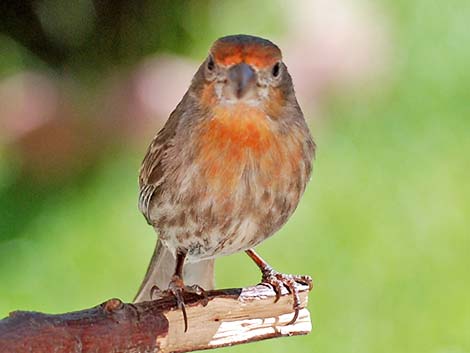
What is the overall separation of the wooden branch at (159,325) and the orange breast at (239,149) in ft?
1.11

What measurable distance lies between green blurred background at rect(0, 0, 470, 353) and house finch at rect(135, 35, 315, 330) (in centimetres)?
159

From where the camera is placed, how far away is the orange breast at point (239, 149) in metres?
3.53

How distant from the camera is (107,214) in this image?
241 inches

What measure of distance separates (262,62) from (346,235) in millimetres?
2536

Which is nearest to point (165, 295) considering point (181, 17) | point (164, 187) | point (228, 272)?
point (164, 187)

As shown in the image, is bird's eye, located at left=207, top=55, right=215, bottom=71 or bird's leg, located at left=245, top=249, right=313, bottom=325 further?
bird's leg, located at left=245, top=249, right=313, bottom=325

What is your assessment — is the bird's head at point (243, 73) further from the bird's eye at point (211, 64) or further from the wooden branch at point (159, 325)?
the wooden branch at point (159, 325)

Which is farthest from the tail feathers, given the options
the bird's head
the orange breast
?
the bird's head

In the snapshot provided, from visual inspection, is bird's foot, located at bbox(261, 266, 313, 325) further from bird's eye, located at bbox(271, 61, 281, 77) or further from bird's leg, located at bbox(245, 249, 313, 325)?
bird's eye, located at bbox(271, 61, 281, 77)

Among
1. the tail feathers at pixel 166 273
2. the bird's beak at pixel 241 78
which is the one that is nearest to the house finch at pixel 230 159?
the bird's beak at pixel 241 78

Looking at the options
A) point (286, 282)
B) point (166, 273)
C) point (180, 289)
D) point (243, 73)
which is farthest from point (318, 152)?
point (243, 73)

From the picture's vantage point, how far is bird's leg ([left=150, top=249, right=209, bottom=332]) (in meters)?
3.51

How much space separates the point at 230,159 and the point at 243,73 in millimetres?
294

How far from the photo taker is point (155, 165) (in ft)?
Answer: 12.7
